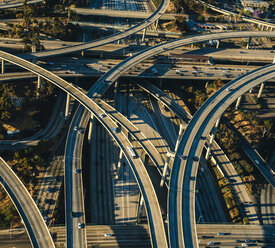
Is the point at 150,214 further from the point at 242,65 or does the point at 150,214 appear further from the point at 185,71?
the point at 242,65

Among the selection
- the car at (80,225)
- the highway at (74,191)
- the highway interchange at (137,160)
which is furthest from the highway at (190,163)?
the highway at (74,191)

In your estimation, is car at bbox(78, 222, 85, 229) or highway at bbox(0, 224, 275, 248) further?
highway at bbox(0, 224, 275, 248)

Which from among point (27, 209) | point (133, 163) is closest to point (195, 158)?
point (133, 163)

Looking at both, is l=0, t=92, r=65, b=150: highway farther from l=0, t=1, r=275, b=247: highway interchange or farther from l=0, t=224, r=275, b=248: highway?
l=0, t=224, r=275, b=248: highway

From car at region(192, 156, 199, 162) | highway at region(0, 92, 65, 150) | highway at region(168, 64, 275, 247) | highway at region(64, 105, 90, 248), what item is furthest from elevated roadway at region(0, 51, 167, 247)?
car at region(192, 156, 199, 162)

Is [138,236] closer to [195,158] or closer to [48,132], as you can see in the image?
[195,158]

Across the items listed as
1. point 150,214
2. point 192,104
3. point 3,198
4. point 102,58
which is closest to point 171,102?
point 192,104
